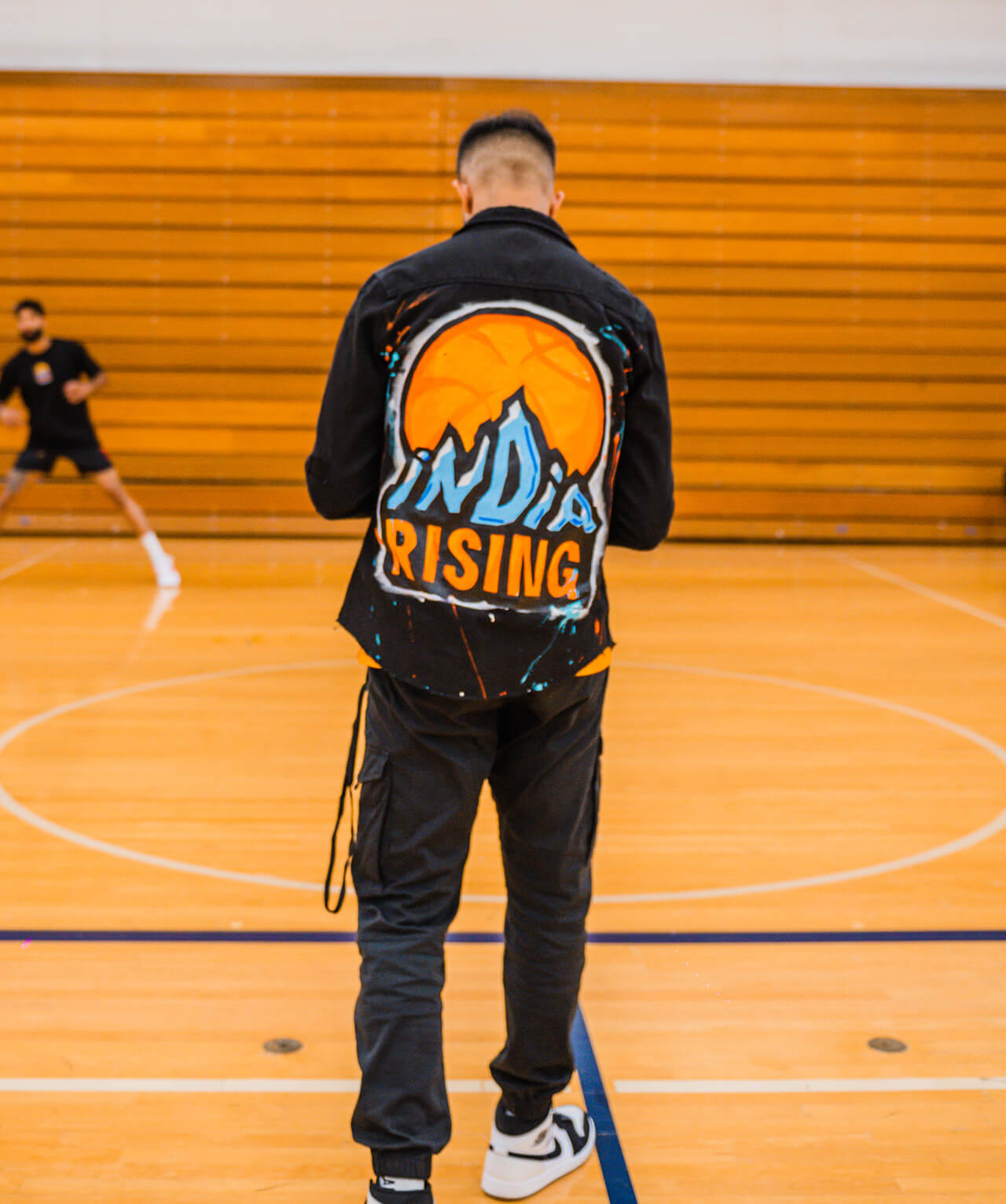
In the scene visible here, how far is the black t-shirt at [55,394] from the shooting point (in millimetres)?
8148

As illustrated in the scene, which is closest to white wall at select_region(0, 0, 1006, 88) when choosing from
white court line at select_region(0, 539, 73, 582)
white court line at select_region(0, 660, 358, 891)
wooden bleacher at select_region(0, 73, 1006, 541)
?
wooden bleacher at select_region(0, 73, 1006, 541)

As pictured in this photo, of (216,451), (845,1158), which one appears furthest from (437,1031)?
(216,451)

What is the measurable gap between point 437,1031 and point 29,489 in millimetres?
9373

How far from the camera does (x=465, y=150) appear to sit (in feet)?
6.11

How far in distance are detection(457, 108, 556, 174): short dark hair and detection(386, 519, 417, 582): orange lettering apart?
517 millimetres

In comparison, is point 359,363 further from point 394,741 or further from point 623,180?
point 623,180

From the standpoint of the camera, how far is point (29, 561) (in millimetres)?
8930

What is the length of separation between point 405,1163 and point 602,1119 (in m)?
0.53

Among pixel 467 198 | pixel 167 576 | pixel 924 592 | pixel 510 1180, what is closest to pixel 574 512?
pixel 467 198

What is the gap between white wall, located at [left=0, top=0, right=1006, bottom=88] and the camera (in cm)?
1005

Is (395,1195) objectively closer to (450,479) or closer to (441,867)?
(441,867)

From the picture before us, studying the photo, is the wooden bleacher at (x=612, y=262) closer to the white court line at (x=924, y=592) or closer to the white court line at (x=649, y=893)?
the white court line at (x=924, y=592)

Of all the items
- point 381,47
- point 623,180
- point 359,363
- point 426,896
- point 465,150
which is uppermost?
point 381,47

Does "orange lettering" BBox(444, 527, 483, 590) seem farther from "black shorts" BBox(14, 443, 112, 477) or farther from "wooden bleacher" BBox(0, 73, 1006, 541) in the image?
"wooden bleacher" BBox(0, 73, 1006, 541)
